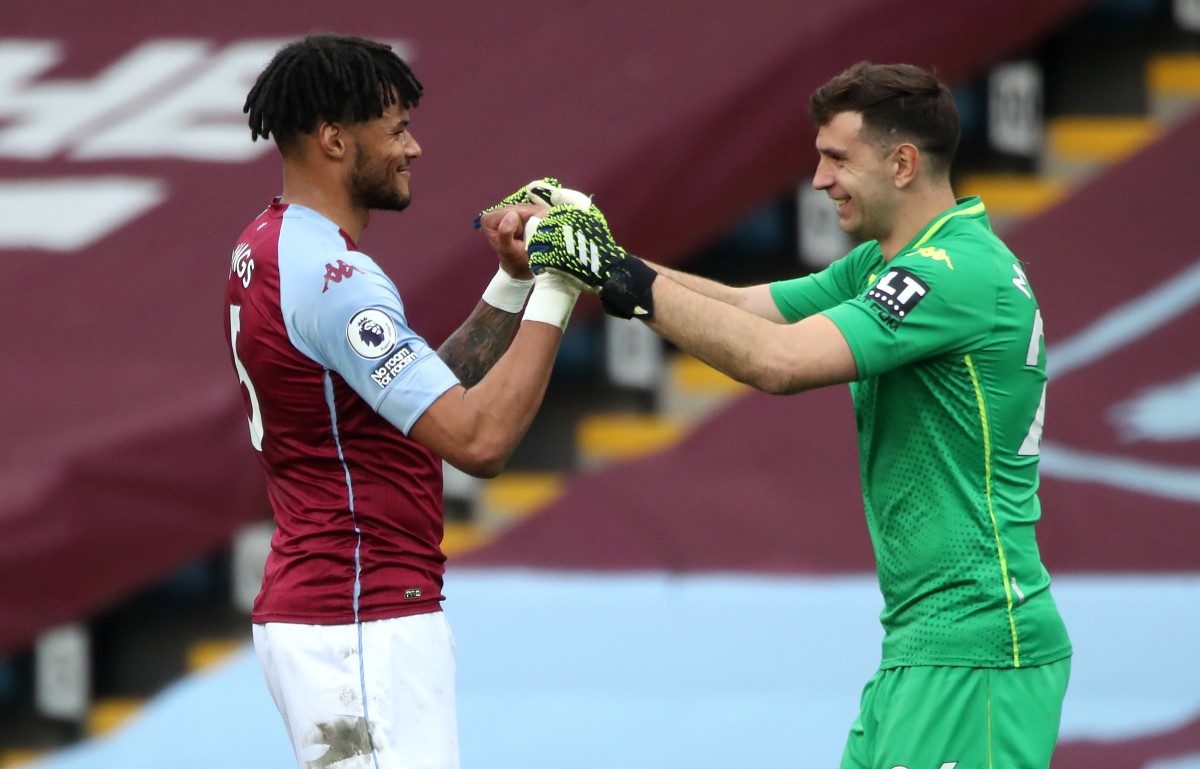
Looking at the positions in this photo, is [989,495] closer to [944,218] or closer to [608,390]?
[944,218]

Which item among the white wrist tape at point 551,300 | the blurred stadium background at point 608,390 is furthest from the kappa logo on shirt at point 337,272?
the blurred stadium background at point 608,390

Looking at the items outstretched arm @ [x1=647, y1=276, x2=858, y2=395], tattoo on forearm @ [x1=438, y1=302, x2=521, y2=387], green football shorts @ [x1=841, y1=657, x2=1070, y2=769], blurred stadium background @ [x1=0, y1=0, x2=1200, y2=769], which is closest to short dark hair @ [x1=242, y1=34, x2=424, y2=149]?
tattoo on forearm @ [x1=438, y1=302, x2=521, y2=387]

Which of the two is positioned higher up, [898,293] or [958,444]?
[898,293]

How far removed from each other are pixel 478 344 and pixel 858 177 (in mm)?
869

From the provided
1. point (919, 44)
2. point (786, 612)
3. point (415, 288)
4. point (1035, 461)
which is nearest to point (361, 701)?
point (1035, 461)

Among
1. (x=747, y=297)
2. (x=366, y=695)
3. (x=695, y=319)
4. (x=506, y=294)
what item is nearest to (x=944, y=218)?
(x=695, y=319)

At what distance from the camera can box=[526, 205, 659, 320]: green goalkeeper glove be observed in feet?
11.0

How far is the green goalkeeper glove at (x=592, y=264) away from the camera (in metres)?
3.34

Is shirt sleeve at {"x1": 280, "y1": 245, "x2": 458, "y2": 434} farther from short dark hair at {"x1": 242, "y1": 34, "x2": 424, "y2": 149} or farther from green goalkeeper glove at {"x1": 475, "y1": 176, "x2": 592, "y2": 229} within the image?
green goalkeeper glove at {"x1": 475, "y1": 176, "x2": 592, "y2": 229}

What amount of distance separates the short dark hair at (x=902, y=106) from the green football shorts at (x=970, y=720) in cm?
102

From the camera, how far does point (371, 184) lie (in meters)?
3.41

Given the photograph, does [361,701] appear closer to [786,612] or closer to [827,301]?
[827,301]

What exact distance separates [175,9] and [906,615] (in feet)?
19.9

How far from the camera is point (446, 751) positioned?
324cm
